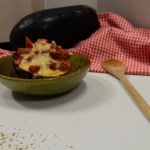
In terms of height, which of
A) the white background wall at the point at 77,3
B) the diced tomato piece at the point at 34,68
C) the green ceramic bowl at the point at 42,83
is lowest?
the green ceramic bowl at the point at 42,83

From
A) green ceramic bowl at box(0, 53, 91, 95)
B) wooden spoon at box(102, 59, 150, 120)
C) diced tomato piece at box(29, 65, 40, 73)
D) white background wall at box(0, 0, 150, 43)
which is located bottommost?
wooden spoon at box(102, 59, 150, 120)

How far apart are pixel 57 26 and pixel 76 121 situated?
0.77 metres

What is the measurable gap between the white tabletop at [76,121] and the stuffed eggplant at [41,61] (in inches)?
3.6

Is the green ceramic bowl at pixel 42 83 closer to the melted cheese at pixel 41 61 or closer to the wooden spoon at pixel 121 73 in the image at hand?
the melted cheese at pixel 41 61

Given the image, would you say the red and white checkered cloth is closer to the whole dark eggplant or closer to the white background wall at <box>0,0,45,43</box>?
the whole dark eggplant

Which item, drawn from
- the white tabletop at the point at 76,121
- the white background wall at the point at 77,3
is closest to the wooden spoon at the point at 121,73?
the white tabletop at the point at 76,121

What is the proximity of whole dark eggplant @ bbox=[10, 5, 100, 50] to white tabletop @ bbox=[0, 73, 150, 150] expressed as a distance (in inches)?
20.8

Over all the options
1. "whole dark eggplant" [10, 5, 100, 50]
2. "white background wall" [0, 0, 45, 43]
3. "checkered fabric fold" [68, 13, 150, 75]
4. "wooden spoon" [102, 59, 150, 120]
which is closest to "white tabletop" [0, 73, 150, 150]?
"wooden spoon" [102, 59, 150, 120]

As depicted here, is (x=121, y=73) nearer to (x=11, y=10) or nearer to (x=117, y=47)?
(x=117, y=47)

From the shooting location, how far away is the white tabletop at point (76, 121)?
16.0 inches

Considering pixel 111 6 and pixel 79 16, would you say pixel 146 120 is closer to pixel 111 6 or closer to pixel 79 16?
pixel 79 16

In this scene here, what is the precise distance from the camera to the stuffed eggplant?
0.57 metres

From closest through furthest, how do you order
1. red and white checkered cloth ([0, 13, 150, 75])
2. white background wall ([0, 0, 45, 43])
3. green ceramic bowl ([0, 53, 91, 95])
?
green ceramic bowl ([0, 53, 91, 95])
red and white checkered cloth ([0, 13, 150, 75])
white background wall ([0, 0, 45, 43])

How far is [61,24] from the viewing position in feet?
3.63
